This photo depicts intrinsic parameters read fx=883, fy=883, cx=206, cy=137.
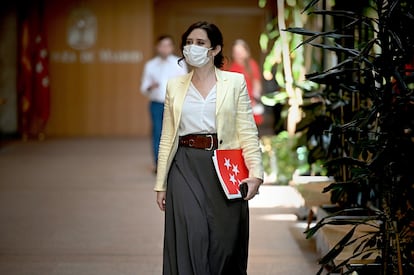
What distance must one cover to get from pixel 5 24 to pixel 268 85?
617 centimetres

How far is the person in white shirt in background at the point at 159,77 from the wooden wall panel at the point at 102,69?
585 cm

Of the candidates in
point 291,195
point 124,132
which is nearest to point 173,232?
point 291,195

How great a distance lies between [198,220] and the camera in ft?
14.8

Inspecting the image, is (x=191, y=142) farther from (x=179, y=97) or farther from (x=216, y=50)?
(x=216, y=50)

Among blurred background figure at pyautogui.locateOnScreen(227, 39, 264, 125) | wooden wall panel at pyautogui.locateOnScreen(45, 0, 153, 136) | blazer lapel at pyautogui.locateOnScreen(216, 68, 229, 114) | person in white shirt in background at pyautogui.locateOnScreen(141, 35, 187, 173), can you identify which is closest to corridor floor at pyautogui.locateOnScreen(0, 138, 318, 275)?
person in white shirt in background at pyautogui.locateOnScreen(141, 35, 187, 173)

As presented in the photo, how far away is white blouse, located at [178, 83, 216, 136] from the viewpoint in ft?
14.8

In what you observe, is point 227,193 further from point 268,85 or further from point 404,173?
point 268,85

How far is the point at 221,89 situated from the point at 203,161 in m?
0.38

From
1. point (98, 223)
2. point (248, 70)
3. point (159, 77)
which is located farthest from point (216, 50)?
point (248, 70)

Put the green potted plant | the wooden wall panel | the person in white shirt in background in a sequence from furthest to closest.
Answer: the wooden wall panel
the person in white shirt in background
the green potted plant

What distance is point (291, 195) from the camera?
9195 mm

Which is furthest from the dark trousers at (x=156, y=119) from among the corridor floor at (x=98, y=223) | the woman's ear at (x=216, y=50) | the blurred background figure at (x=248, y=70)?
the woman's ear at (x=216, y=50)

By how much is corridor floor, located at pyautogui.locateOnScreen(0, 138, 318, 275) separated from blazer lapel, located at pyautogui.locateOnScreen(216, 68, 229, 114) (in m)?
1.79

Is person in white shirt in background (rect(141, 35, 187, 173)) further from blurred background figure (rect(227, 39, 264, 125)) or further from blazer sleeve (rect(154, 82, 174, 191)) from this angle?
blazer sleeve (rect(154, 82, 174, 191))
